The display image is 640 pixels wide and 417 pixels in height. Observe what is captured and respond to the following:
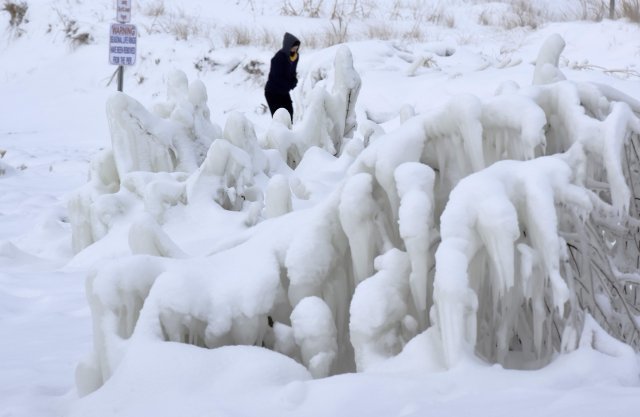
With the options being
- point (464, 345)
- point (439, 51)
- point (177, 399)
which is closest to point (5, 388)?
point (177, 399)

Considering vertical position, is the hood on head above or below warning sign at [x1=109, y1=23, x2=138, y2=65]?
above

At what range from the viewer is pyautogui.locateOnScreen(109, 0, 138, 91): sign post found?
904 cm

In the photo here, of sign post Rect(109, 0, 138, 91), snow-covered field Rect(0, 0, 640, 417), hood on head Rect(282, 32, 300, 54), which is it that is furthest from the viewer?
sign post Rect(109, 0, 138, 91)

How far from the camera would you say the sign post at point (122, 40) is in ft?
29.7

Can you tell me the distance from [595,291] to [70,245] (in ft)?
14.5

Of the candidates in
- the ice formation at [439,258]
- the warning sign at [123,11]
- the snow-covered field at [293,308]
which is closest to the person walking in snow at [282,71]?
the warning sign at [123,11]

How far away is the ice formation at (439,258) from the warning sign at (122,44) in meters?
6.35

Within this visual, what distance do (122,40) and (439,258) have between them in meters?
7.52

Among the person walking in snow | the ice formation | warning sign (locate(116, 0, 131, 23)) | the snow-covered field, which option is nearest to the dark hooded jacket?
the person walking in snow

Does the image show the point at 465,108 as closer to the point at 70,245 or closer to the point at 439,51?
the point at 70,245

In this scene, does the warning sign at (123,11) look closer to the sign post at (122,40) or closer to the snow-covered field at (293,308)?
the sign post at (122,40)

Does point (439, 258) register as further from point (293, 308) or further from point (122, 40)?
point (122, 40)

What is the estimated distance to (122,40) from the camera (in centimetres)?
905

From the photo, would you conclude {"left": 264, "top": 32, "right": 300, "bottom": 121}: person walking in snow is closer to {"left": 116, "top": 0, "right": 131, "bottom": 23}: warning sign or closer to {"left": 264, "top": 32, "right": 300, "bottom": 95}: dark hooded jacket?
{"left": 264, "top": 32, "right": 300, "bottom": 95}: dark hooded jacket
